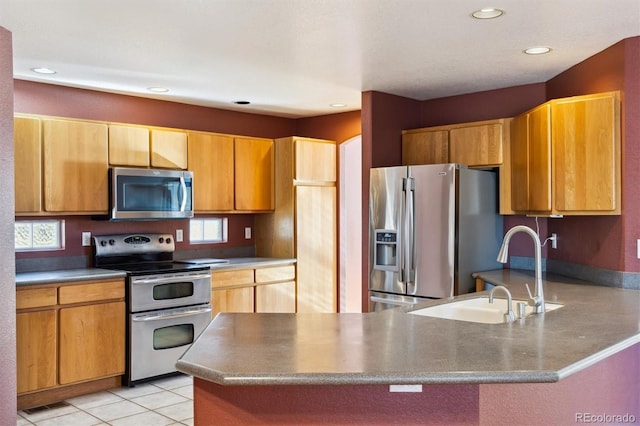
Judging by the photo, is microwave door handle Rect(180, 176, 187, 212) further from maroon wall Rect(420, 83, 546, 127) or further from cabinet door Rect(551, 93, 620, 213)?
cabinet door Rect(551, 93, 620, 213)

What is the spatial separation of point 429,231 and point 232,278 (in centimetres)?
189

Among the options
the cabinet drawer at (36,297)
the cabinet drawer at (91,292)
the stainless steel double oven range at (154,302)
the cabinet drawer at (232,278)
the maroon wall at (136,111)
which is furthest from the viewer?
the cabinet drawer at (232,278)

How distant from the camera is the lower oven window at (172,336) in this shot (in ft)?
15.3

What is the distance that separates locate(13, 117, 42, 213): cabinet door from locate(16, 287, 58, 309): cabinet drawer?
0.64 metres

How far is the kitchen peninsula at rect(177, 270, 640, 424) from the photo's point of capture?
1740 mm

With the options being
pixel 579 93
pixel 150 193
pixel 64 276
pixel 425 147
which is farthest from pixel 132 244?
pixel 579 93

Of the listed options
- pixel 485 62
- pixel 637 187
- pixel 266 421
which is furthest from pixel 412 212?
pixel 266 421

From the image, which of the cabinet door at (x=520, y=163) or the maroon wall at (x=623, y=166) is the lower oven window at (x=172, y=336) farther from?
the maroon wall at (x=623, y=166)

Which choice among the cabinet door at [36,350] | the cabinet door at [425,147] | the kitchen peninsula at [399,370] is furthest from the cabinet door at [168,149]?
the kitchen peninsula at [399,370]

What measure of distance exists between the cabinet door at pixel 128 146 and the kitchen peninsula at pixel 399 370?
2.79 meters

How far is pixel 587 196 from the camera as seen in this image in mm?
3625

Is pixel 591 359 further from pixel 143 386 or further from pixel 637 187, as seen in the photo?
pixel 143 386

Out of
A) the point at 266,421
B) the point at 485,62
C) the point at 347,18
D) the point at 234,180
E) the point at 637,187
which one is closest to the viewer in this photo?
the point at 266,421

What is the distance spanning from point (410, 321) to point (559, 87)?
2.70 metres
